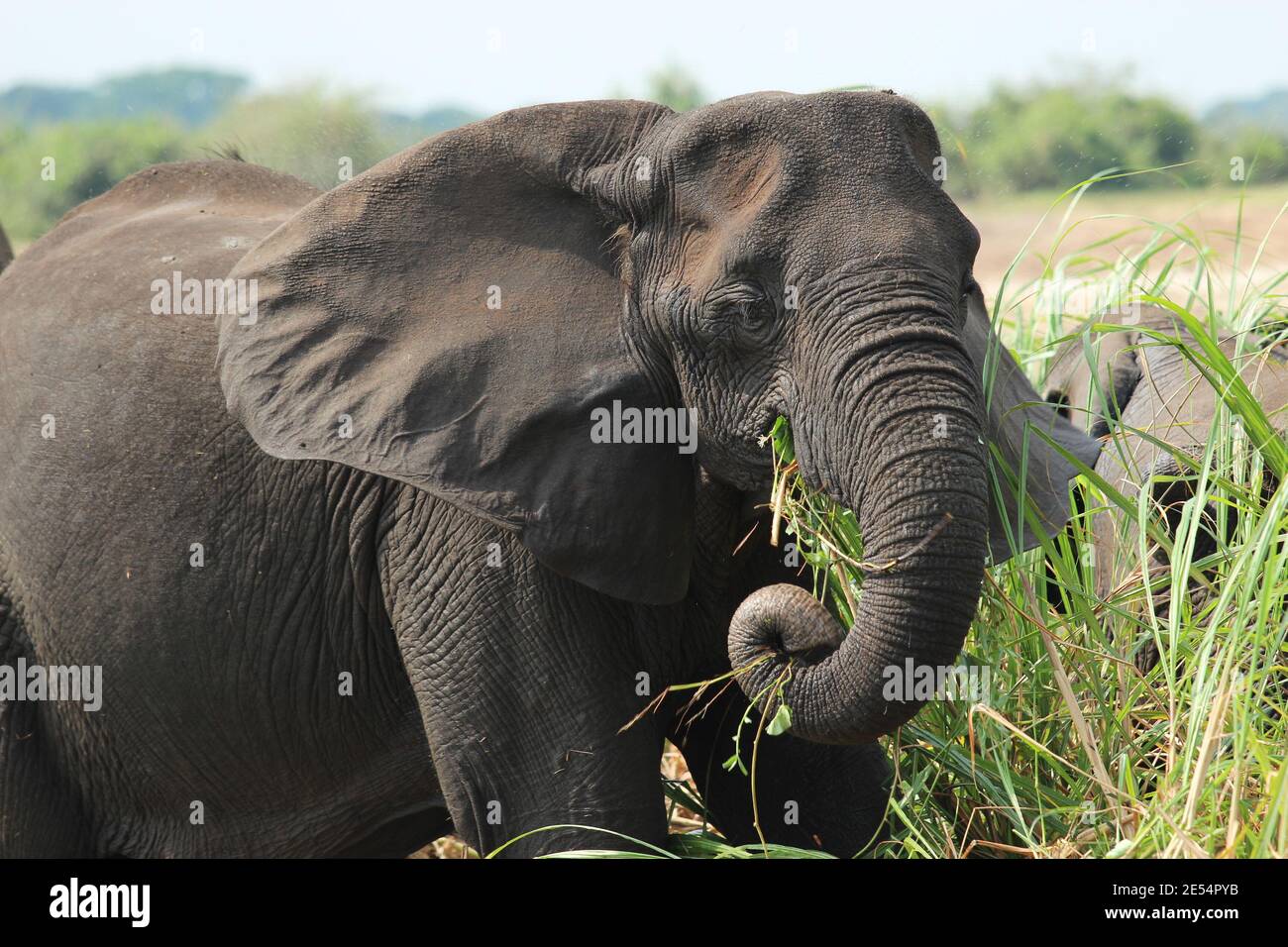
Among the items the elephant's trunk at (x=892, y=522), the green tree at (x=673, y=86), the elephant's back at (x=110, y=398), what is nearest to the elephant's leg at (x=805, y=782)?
the elephant's trunk at (x=892, y=522)

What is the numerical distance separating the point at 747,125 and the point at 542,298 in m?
0.60

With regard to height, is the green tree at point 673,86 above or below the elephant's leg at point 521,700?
above

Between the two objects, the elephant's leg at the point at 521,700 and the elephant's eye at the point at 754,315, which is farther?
the elephant's leg at the point at 521,700

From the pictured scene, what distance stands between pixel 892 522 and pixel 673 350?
687 mm

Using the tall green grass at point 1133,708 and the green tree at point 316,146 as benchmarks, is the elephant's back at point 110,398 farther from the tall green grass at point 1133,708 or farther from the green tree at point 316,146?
the tall green grass at point 1133,708

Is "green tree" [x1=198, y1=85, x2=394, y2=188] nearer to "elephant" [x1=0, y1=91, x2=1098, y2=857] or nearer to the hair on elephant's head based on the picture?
"elephant" [x1=0, y1=91, x2=1098, y2=857]

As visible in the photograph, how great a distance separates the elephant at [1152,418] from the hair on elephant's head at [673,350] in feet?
0.98

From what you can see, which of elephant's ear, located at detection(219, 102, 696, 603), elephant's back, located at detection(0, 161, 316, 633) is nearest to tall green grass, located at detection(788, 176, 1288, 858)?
elephant's ear, located at detection(219, 102, 696, 603)

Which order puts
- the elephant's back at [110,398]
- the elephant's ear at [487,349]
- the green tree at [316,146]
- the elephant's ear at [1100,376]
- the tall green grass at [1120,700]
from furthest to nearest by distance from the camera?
1. the elephant's ear at [1100,376]
2. the green tree at [316,146]
3. the elephant's back at [110,398]
4. the elephant's ear at [487,349]
5. the tall green grass at [1120,700]

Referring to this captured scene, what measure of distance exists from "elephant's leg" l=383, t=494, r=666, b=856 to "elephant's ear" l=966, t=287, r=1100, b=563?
34.9 inches

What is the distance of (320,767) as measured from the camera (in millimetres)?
4172

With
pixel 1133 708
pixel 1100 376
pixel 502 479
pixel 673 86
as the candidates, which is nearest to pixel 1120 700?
pixel 1133 708

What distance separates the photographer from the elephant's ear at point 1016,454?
11.6ft

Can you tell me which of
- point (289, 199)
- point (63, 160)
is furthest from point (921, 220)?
point (63, 160)
